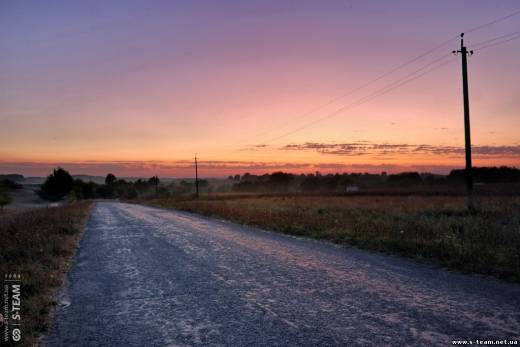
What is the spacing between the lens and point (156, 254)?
1153 cm

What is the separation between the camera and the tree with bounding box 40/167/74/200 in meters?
123

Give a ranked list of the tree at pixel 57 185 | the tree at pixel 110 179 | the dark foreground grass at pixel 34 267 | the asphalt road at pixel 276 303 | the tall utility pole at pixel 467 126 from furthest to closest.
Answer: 1. the tree at pixel 110 179
2. the tree at pixel 57 185
3. the tall utility pole at pixel 467 126
4. the dark foreground grass at pixel 34 267
5. the asphalt road at pixel 276 303

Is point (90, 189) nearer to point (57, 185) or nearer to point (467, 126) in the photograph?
point (57, 185)

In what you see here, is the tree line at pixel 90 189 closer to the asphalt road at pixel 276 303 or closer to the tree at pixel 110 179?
the tree at pixel 110 179

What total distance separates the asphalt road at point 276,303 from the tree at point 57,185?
12612 cm

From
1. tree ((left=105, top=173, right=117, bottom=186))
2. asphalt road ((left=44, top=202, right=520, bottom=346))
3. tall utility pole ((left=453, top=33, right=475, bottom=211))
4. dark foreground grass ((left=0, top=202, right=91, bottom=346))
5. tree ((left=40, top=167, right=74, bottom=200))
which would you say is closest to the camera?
asphalt road ((left=44, top=202, right=520, bottom=346))

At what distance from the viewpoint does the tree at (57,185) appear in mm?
122562

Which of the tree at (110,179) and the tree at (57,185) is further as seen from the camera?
the tree at (110,179)

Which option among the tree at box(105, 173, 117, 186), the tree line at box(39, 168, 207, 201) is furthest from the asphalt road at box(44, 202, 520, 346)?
the tree at box(105, 173, 117, 186)

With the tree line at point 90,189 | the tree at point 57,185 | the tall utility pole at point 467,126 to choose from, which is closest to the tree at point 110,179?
the tree line at point 90,189

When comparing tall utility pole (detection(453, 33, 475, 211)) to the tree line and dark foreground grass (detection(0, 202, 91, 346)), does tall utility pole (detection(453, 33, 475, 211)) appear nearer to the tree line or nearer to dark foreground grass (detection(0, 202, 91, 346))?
dark foreground grass (detection(0, 202, 91, 346))

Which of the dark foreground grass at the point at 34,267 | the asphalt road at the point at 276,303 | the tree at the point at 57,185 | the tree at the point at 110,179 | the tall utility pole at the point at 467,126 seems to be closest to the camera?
the asphalt road at the point at 276,303

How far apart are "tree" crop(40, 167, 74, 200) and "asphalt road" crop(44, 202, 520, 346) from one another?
4966 inches

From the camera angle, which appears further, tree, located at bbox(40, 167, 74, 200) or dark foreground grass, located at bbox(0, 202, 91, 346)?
tree, located at bbox(40, 167, 74, 200)
